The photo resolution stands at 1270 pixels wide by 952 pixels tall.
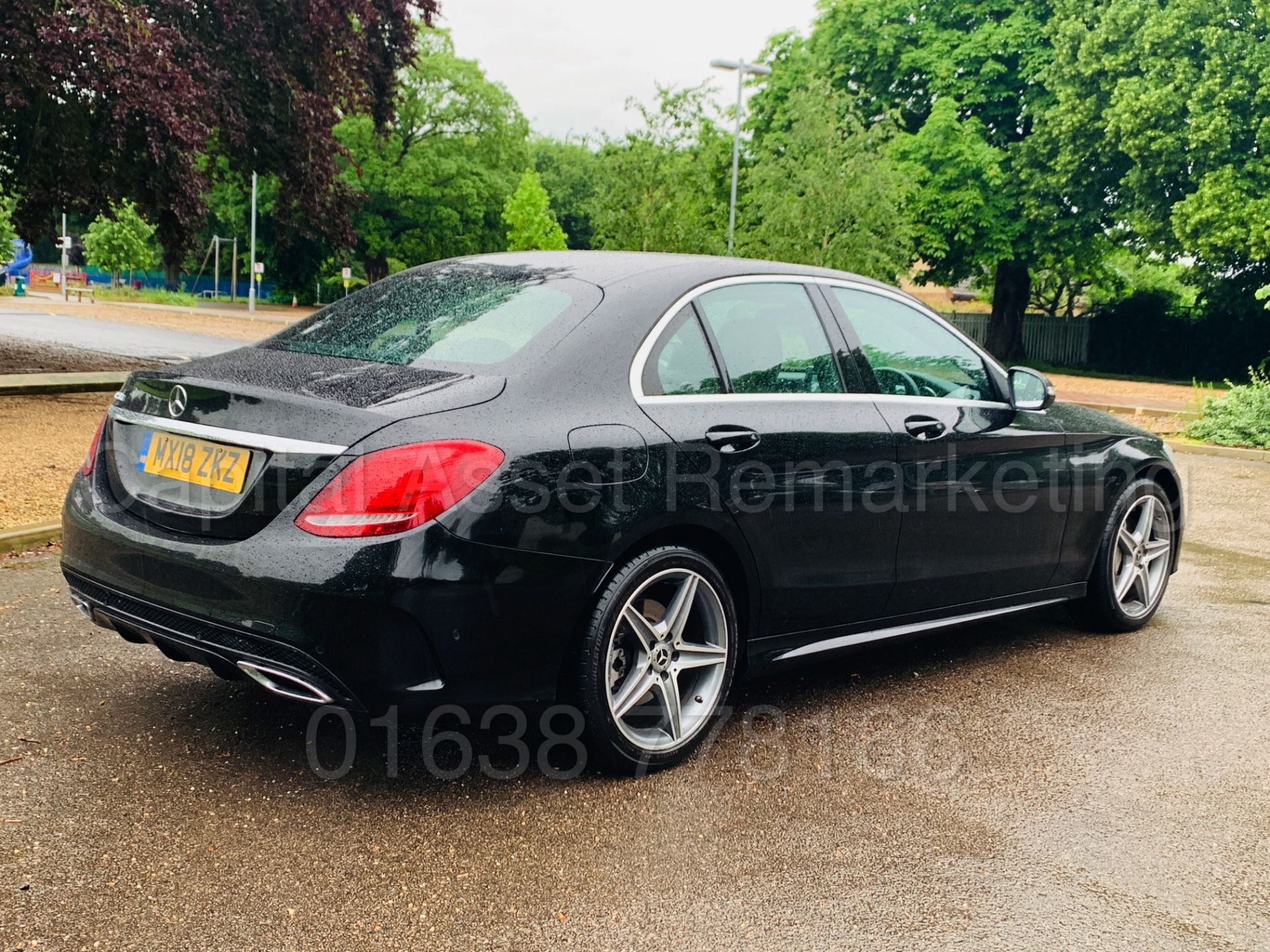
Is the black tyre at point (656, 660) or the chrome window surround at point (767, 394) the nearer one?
the black tyre at point (656, 660)

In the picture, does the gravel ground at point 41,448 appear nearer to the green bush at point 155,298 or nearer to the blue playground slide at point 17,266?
the green bush at point 155,298

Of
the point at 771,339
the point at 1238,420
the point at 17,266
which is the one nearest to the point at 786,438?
the point at 771,339

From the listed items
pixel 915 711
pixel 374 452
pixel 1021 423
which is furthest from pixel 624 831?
pixel 1021 423

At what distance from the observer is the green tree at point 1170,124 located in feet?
97.2

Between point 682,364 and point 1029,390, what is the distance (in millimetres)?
1932

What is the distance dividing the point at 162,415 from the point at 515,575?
1.17m

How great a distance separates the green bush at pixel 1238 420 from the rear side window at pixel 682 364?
41.2ft

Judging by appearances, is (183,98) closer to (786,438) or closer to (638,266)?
(638,266)

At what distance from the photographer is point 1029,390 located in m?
5.29

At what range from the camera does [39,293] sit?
72.1 m

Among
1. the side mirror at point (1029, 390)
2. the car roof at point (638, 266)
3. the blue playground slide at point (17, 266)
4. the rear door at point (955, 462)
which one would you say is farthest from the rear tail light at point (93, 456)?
the blue playground slide at point (17, 266)

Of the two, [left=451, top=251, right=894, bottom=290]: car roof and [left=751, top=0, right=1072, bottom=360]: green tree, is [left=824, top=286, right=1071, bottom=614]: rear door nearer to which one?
[left=451, top=251, right=894, bottom=290]: car roof

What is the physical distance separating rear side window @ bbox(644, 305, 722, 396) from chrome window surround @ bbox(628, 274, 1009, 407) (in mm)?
19

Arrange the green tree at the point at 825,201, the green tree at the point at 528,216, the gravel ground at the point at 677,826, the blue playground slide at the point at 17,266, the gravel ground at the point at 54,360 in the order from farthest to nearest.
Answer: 1. the green tree at the point at 528,216
2. the blue playground slide at the point at 17,266
3. the green tree at the point at 825,201
4. the gravel ground at the point at 54,360
5. the gravel ground at the point at 677,826
